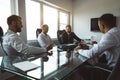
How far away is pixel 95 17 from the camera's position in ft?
19.2

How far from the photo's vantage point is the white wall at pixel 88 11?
551cm

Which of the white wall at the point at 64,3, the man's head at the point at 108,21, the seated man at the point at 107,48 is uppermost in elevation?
the white wall at the point at 64,3

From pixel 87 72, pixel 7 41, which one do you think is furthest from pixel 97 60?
pixel 7 41

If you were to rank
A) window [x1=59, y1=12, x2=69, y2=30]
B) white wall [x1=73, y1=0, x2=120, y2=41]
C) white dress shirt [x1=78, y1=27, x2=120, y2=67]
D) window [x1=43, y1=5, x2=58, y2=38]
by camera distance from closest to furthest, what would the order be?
1. white dress shirt [x1=78, y1=27, x2=120, y2=67]
2. window [x1=43, y1=5, x2=58, y2=38]
3. white wall [x1=73, y1=0, x2=120, y2=41]
4. window [x1=59, y1=12, x2=69, y2=30]

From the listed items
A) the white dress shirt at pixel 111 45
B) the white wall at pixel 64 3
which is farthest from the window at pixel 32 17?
the white dress shirt at pixel 111 45

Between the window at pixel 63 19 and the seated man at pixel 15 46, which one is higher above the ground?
the window at pixel 63 19

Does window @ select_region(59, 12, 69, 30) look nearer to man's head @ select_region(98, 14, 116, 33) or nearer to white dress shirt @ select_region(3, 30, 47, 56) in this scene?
white dress shirt @ select_region(3, 30, 47, 56)

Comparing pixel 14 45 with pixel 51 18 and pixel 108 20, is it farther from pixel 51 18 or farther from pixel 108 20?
pixel 51 18

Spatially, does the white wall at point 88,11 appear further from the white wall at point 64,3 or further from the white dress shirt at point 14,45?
the white dress shirt at point 14,45

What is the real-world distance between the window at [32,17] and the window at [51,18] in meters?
0.34

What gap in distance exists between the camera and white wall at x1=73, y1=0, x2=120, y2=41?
5.51 meters

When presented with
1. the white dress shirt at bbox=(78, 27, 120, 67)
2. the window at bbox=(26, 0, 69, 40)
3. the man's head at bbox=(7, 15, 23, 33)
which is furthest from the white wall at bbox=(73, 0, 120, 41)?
Answer: the man's head at bbox=(7, 15, 23, 33)

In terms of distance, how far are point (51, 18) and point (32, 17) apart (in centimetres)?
110

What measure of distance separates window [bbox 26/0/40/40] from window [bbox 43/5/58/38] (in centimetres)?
34
